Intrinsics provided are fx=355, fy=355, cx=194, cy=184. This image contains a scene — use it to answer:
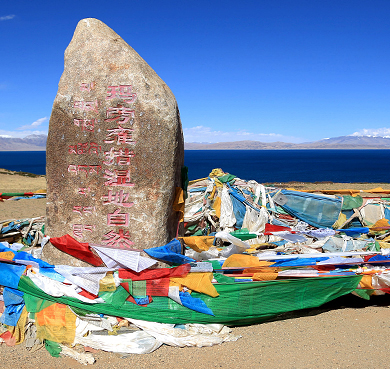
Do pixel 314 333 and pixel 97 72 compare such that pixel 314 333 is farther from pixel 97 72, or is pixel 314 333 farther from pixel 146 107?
pixel 97 72

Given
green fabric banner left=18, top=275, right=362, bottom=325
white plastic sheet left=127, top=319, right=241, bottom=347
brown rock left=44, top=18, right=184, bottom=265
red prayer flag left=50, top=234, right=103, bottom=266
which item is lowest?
white plastic sheet left=127, top=319, right=241, bottom=347

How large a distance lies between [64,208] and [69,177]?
44cm

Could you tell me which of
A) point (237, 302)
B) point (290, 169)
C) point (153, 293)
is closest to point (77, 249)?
point (153, 293)

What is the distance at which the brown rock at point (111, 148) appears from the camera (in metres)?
4.70

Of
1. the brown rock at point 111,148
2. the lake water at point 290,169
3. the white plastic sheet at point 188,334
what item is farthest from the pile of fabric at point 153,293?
the lake water at point 290,169

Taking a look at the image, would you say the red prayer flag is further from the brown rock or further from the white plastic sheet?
the white plastic sheet

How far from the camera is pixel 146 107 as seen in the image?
466cm

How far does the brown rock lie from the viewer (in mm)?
4695

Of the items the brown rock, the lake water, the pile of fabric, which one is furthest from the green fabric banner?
the lake water

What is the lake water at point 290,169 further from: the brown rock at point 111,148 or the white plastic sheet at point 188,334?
the white plastic sheet at point 188,334

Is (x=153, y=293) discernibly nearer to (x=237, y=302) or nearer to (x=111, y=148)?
(x=237, y=302)

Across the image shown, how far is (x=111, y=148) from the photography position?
4.75 meters

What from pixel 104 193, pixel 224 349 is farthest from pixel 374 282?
pixel 104 193

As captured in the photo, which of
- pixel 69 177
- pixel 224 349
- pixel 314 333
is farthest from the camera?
pixel 69 177
